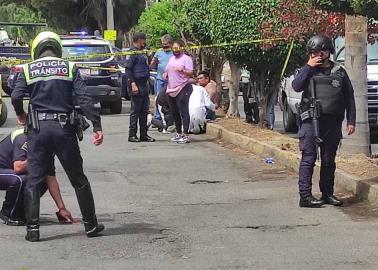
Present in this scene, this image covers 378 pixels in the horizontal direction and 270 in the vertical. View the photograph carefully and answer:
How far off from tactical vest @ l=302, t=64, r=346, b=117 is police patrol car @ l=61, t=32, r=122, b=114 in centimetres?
1112

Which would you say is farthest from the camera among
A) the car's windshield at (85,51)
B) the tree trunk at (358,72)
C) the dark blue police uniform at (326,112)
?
the car's windshield at (85,51)

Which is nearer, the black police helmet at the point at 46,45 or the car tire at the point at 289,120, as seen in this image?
the black police helmet at the point at 46,45

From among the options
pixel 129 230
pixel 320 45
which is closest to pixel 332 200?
pixel 320 45

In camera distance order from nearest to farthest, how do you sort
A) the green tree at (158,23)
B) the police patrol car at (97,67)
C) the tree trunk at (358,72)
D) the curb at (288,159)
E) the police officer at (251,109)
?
the curb at (288,159) < the tree trunk at (358,72) < the police officer at (251,109) < the police patrol car at (97,67) < the green tree at (158,23)

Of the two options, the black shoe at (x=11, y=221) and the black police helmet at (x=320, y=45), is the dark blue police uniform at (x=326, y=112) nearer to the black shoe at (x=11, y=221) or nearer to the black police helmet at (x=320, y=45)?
the black police helmet at (x=320, y=45)

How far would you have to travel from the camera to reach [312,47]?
7.86 metres

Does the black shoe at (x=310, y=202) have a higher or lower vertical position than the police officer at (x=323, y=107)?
lower

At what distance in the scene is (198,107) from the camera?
14617 millimetres

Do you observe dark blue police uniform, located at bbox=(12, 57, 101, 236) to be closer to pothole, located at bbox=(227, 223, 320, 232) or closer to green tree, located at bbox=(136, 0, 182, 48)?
pothole, located at bbox=(227, 223, 320, 232)

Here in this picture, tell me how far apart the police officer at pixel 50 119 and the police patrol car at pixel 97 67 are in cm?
1176

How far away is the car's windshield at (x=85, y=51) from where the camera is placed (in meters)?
19.0

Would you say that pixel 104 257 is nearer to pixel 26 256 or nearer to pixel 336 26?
pixel 26 256

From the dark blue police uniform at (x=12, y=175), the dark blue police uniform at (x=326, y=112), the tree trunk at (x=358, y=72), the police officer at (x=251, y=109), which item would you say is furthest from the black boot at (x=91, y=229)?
the police officer at (x=251, y=109)

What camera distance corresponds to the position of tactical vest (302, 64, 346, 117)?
25.9ft
